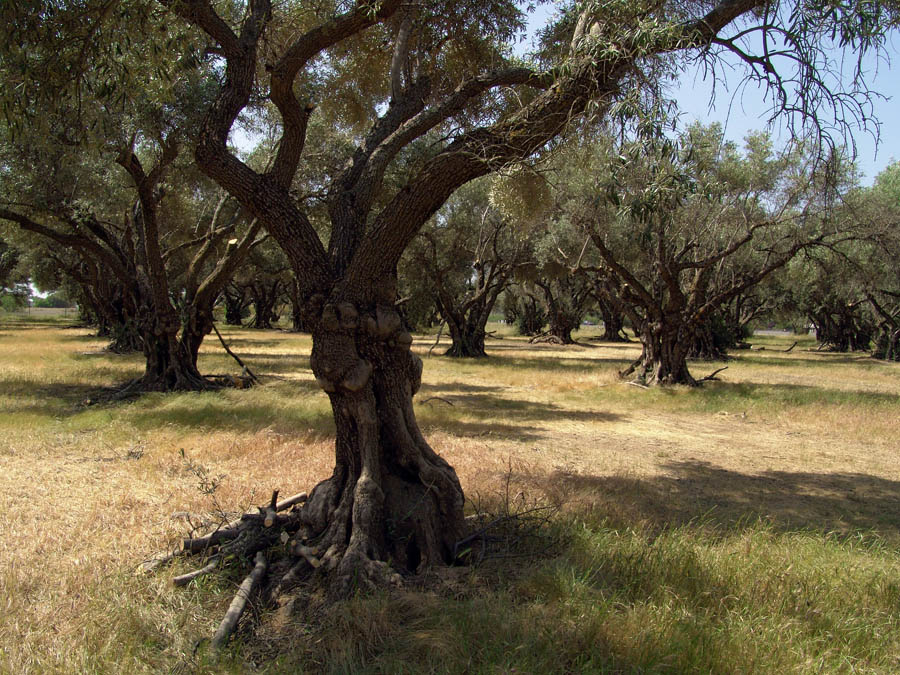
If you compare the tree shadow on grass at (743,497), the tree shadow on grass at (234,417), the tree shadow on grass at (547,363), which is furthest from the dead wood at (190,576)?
the tree shadow on grass at (547,363)

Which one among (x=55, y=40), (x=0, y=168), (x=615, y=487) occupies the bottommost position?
(x=615, y=487)

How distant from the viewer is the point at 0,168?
12.5 metres

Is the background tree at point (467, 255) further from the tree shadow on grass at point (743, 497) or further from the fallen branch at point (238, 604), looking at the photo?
the fallen branch at point (238, 604)

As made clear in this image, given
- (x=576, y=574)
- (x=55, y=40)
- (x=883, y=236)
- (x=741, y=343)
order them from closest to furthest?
(x=576, y=574) < (x=55, y=40) < (x=883, y=236) < (x=741, y=343)

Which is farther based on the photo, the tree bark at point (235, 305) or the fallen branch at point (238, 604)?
the tree bark at point (235, 305)

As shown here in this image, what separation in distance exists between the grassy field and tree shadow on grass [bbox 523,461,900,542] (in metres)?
0.04

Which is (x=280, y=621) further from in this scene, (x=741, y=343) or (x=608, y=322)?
Result: (x=608, y=322)

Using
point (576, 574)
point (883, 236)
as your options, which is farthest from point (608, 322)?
point (576, 574)

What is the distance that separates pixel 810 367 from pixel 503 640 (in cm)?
2469

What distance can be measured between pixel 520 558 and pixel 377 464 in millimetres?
1230

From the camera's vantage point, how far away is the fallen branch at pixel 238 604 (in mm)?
3127

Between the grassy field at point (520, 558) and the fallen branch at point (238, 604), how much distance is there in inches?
4.6

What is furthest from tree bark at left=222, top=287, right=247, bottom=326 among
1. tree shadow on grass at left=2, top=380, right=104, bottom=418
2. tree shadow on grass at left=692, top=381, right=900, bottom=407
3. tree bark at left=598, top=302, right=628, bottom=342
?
tree shadow on grass at left=692, top=381, right=900, bottom=407

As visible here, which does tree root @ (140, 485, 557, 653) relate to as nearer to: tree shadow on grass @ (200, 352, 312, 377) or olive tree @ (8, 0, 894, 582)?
olive tree @ (8, 0, 894, 582)
